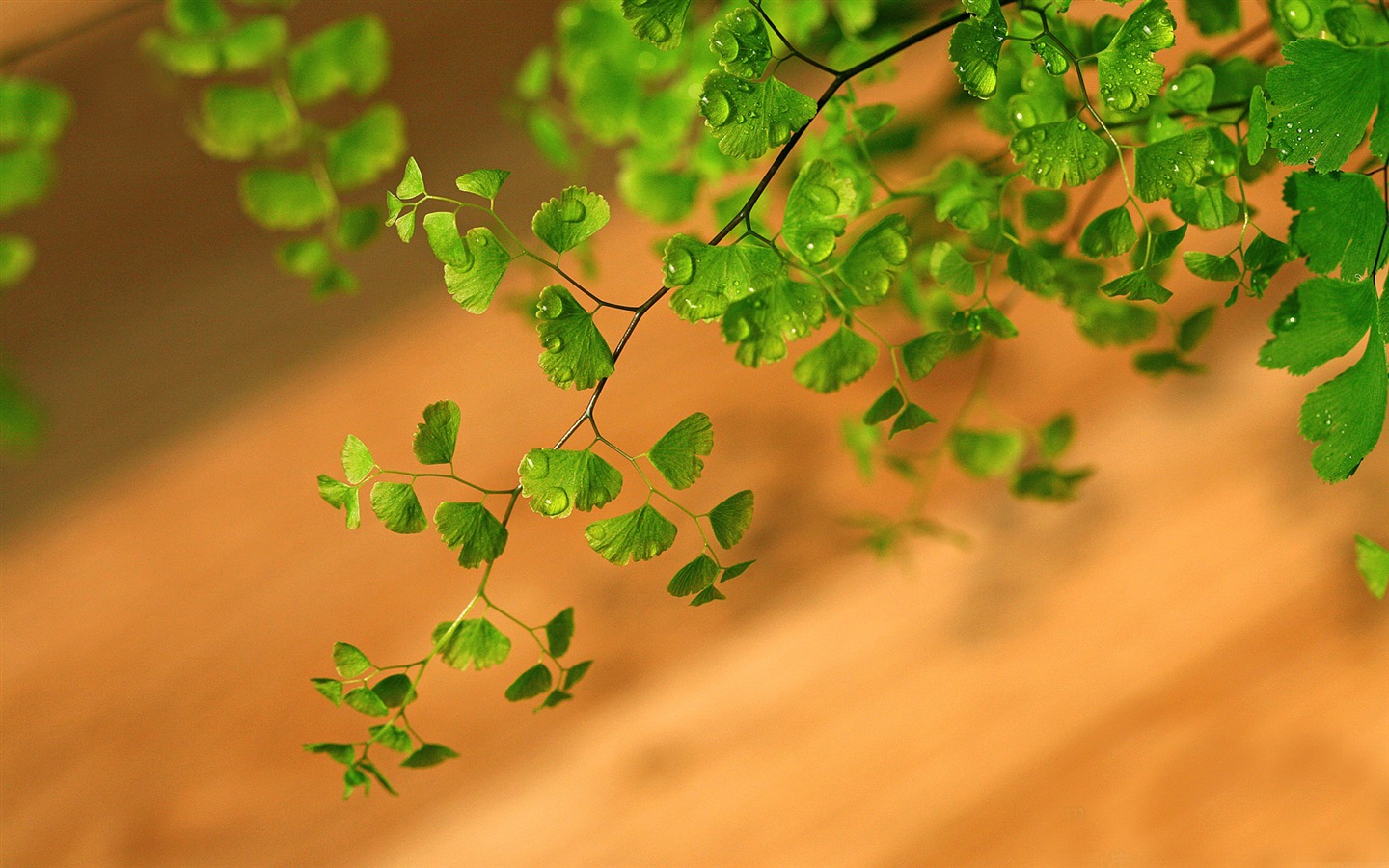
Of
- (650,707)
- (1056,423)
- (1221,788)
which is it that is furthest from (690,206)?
(1221,788)

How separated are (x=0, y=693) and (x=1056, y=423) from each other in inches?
37.8

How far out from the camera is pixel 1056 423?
743mm

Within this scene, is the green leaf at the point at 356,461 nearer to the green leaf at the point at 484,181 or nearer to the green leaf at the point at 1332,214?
the green leaf at the point at 484,181

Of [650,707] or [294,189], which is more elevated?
[294,189]

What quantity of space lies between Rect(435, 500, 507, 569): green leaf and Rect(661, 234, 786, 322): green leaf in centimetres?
13

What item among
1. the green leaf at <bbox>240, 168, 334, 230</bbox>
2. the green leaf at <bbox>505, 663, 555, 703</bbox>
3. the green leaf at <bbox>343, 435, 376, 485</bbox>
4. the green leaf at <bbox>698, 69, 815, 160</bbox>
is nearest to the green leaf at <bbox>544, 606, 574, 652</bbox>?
the green leaf at <bbox>505, 663, 555, 703</bbox>

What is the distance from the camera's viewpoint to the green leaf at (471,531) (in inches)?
15.2

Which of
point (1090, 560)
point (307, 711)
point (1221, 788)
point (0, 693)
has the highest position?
point (0, 693)

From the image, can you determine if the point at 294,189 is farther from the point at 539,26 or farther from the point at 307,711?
the point at 307,711

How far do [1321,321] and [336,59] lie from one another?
58 centimetres

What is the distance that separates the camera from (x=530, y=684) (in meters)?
0.44

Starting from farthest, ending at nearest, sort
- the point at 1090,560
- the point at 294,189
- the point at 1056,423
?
1. the point at 1090,560
2. the point at 1056,423
3. the point at 294,189

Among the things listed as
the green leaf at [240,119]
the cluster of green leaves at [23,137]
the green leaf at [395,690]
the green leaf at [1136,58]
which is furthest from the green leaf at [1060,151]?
the cluster of green leaves at [23,137]

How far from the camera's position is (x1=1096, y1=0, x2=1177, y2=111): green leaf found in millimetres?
340
